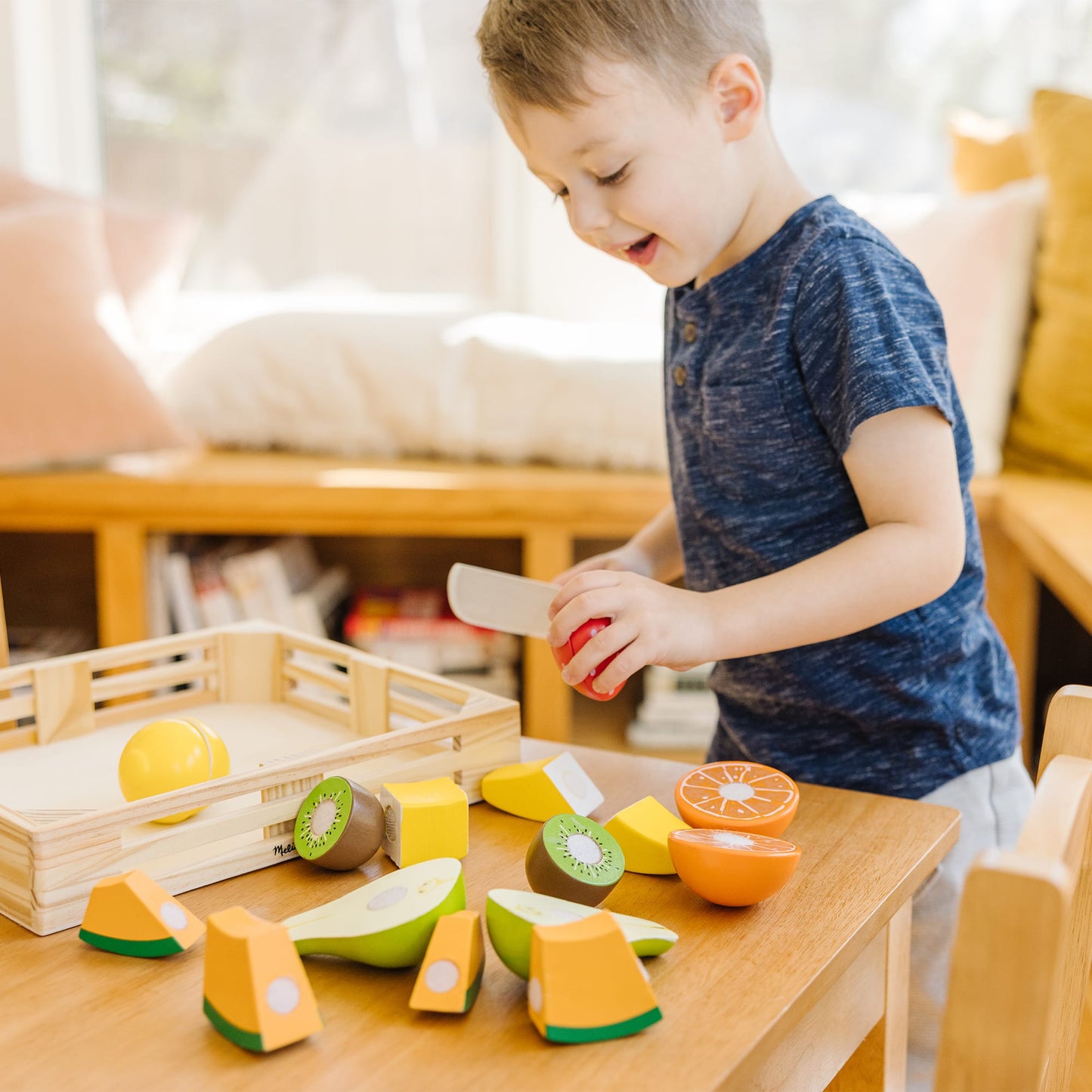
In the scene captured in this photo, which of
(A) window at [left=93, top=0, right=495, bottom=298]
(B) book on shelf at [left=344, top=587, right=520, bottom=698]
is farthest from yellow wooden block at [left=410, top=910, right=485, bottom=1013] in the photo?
(A) window at [left=93, top=0, right=495, bottom=298]

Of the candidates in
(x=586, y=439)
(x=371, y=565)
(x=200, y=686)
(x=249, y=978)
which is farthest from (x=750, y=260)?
(x=371, y=565)

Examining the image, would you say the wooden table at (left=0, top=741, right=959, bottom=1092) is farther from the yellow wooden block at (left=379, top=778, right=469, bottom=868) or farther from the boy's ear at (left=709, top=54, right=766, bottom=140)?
the boy's ear at (left=709, top=54, right=766, bottom=140)

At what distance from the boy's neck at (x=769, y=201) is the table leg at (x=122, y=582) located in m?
1.12

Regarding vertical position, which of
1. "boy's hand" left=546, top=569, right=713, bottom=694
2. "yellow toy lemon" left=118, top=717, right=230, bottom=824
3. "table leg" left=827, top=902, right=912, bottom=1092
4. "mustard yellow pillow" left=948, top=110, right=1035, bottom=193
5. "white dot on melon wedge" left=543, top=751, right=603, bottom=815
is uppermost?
"mustard yellow pillow" left=948, top=110, right=1035, bottom=193

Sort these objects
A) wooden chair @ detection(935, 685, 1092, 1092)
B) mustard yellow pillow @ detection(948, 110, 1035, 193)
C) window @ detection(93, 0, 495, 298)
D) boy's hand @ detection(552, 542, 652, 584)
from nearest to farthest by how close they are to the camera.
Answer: wooden chair @ detection(935, 685, 1092, 1092), boy's hand @ detection(552, 542, 652, 584), mustard yellow pillow @ detection(948, 110, 1035, 193), window @ detection(93, 0, 495, 298)

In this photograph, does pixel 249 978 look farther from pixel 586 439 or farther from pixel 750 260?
pixel 586 439

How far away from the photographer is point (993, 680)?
903 millimetres

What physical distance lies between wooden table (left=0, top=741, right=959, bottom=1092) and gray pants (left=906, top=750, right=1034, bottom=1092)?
0.67 feet

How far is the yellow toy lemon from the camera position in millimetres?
640

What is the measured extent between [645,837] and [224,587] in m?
1.30

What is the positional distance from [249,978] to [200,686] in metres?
0.42

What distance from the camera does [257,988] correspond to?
441 millimetres

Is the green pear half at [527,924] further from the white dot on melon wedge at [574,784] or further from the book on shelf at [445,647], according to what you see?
the book on shelf at [445,647]

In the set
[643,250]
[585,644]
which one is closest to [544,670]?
[643,250]
